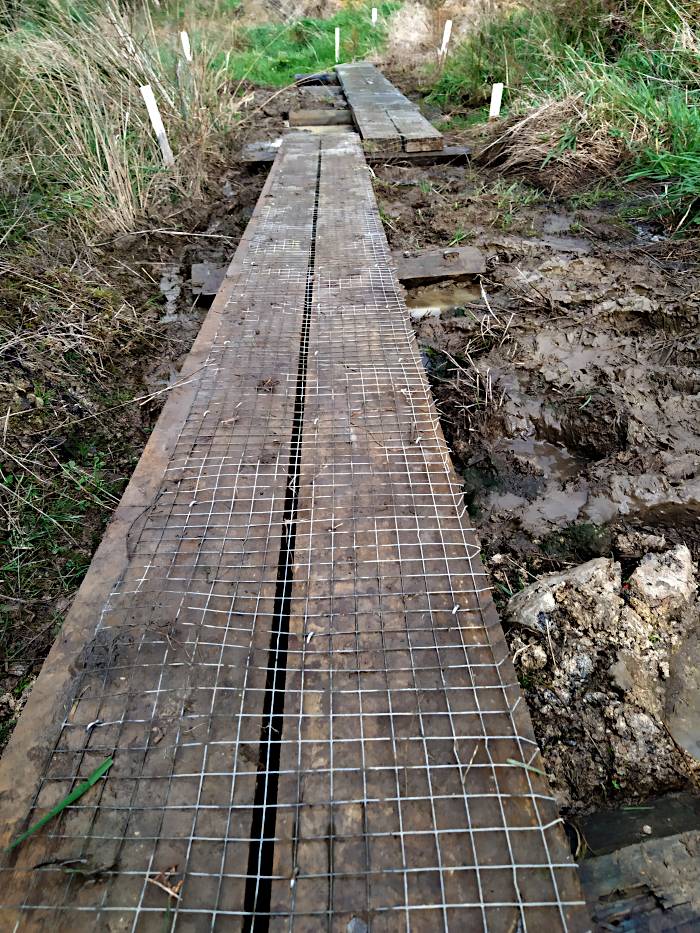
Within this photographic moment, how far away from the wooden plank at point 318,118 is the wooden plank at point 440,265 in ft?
13.3

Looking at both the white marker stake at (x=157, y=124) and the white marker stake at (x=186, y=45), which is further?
the white marker stake at (x=186, y=45)

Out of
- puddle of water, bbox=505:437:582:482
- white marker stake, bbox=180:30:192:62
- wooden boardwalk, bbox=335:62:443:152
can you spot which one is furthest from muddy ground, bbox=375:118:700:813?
white marker stake, bbox=180:30:192:62

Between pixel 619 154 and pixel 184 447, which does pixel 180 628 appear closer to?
pixel 184 447

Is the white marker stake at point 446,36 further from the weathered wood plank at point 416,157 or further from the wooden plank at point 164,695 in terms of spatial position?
the wooden plank at point 164,695

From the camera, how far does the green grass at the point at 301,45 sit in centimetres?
939

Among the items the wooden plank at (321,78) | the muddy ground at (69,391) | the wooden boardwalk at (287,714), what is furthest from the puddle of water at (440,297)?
the wooden plank at (321,78)

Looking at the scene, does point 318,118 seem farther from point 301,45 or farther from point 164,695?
point 301,45

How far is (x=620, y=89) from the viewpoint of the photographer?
4.70 metres

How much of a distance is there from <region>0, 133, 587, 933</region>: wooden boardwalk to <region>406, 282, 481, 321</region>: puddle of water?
171 cm

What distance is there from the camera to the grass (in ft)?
13.8

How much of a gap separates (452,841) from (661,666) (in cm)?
115

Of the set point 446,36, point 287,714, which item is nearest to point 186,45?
point 446,36

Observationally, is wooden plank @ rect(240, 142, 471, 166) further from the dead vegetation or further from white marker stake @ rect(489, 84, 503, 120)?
white marker stake @ rect(489, 84, 503, 120)

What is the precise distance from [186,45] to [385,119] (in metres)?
2.30
